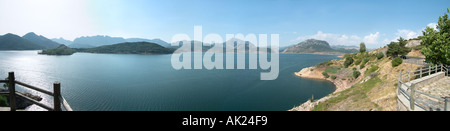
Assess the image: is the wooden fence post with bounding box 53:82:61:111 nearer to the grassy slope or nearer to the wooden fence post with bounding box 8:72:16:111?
the wooden fence post with bounding box 8:72:16:111

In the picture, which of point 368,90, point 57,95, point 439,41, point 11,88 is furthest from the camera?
point 368,90

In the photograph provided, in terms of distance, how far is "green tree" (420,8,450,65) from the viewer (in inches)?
471

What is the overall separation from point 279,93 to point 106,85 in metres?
35.4

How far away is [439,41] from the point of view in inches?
478

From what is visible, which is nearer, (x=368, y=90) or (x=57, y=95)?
(x=57, y=95)

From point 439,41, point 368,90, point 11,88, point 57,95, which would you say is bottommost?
point 368,90

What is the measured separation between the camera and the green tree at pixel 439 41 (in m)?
12.0

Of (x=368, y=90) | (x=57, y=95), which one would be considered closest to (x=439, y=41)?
(x=368, y=90)

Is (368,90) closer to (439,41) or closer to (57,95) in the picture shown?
(439,41)

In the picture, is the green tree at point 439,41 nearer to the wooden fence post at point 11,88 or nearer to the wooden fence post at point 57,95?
the wooden fence post at point 57,95
